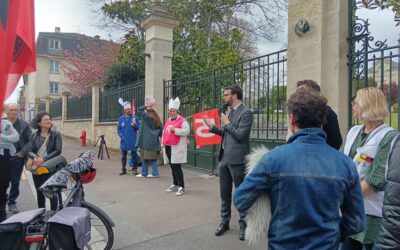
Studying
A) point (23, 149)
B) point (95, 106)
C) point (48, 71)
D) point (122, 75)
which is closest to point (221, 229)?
point (23, 149)

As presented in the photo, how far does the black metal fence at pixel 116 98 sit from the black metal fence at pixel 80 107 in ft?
7.11

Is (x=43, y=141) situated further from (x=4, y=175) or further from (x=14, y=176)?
(x=14, y=176)

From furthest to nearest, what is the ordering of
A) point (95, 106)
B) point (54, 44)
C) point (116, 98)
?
1. point (54, 44)
2. point (95, 106)
3. point (116, 98)

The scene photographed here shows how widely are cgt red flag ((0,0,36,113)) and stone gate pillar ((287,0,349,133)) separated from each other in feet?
14.5

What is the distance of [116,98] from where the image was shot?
14.6 m

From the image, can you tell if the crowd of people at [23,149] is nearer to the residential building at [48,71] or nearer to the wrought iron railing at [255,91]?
the wrought iron railing at [255,91]

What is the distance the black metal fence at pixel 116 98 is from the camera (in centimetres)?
1255

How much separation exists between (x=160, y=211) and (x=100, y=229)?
1688 millimetres

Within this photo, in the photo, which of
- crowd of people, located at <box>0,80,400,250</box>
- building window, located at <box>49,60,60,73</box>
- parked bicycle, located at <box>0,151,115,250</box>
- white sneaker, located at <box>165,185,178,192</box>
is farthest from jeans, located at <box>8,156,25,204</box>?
building window, located at <box>49,60,60,73</box>

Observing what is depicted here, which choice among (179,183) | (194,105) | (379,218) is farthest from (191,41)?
(379,218)

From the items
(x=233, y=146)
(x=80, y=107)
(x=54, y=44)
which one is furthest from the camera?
(x=54, y=44)

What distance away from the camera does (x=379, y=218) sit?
2670 mm

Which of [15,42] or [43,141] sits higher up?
[15,42]

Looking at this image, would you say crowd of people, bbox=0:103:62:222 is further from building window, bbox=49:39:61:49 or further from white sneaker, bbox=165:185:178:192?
building window, bbox=49:39:61:49
